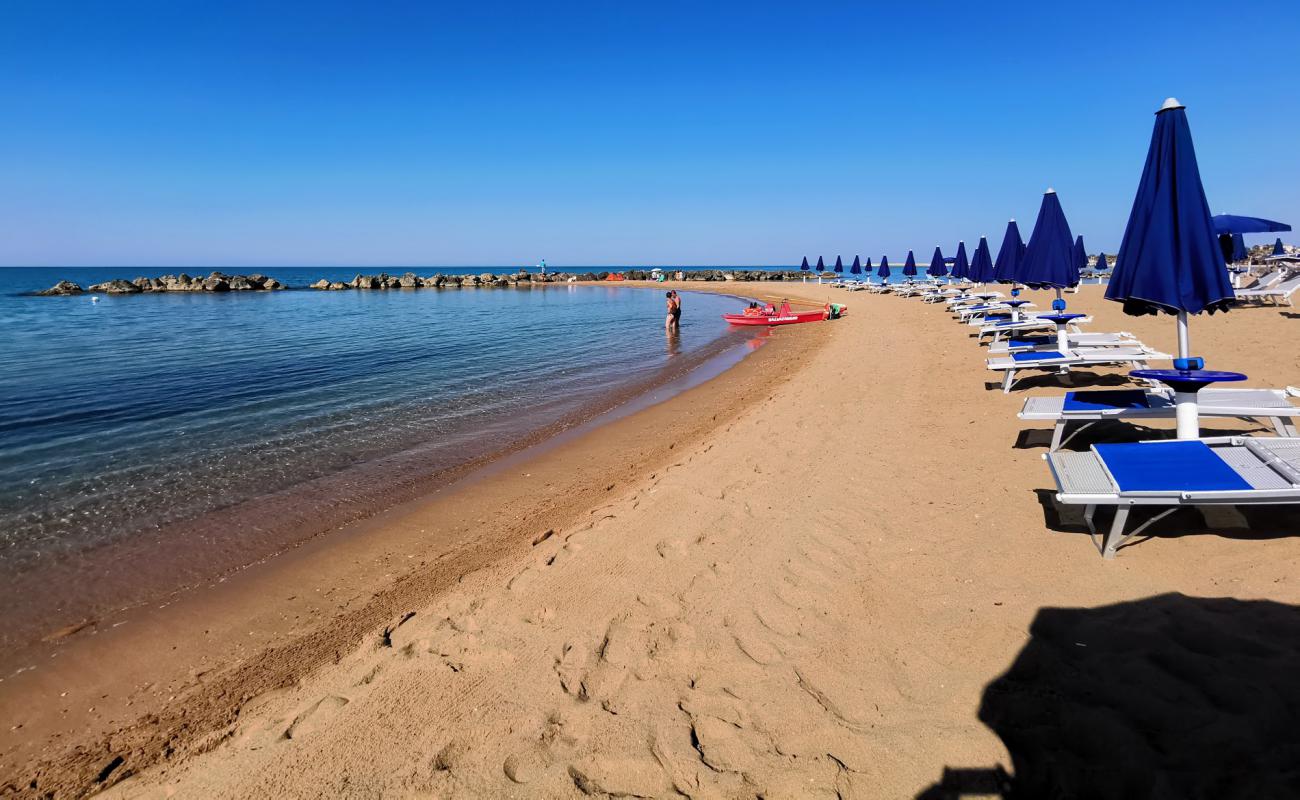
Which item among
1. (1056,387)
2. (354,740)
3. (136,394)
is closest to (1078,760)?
(354,740)

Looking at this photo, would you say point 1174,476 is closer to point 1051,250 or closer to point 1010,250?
point 1051,250

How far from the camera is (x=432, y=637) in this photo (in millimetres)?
3771

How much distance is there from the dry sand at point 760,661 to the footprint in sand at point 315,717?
16 millimetres

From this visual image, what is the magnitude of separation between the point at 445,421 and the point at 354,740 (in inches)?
310

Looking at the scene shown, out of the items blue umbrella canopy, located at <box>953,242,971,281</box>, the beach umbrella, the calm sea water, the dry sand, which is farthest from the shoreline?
blue umbrella canopy, located at <box>953,242,971,281</box>

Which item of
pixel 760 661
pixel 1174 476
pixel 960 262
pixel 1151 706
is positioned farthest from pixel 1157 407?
pixel 960 262

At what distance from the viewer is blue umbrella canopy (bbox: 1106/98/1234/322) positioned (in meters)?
5.04

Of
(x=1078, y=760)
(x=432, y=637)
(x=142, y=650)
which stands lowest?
(x=142, y=650)

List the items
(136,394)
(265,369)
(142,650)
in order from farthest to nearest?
(265,369)
(136,394)
(142,650)

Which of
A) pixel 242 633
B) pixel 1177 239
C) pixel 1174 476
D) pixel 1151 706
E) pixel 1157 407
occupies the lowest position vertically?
pixel 242 633

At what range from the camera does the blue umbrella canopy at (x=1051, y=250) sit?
11.1 meters

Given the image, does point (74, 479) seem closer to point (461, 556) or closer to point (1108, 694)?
point (461, 556)

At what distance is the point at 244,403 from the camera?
11.8 metres

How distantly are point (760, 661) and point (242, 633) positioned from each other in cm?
366
